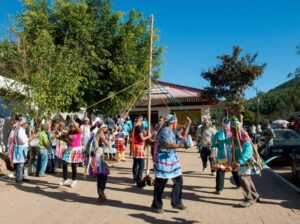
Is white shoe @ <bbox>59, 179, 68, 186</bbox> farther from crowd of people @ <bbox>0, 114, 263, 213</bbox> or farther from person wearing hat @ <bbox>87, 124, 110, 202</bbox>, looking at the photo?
person wearing hat @ <bbox>87, 124, 110, 202</bbox>

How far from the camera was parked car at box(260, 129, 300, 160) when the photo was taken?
1262cm

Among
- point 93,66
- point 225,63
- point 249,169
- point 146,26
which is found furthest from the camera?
point 225,63

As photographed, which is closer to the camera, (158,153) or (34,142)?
(158,153)

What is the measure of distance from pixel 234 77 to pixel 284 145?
38.0 feet

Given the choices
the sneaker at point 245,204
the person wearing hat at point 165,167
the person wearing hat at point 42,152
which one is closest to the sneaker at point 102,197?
the person wearing hat at point 165,167

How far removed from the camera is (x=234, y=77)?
23688 mm

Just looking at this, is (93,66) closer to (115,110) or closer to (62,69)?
(115,110)

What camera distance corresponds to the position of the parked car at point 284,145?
12.6m

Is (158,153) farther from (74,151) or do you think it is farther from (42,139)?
(42,139)

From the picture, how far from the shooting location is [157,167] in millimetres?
Result: 6320

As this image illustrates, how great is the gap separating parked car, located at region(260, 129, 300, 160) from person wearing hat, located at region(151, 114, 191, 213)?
729 cm

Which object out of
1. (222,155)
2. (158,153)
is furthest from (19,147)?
(222,155)

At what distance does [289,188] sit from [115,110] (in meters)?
12.5

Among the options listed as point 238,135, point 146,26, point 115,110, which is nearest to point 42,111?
point 238,135
